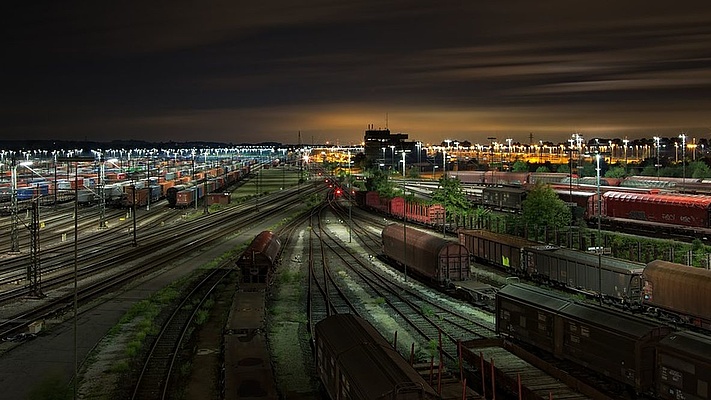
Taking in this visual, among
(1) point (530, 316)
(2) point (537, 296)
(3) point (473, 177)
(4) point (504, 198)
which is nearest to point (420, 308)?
(2) point (537, 296)

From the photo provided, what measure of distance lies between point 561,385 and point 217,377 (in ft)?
40.2

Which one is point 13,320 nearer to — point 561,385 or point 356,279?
point 356,279

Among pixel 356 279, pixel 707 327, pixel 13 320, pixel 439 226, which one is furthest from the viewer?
pixel 439 226

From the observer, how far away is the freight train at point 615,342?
1789 centimetres

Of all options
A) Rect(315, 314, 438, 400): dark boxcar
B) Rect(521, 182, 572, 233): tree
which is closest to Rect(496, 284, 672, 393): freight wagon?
Rect(315, 314, 438, 400): dark boxcar

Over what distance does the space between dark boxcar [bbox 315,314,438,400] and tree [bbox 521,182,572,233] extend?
3985 centimetres

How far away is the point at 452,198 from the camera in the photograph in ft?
226

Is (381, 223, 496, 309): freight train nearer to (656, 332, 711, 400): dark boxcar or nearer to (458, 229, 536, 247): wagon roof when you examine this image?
(458, 229, 536, 247): wagon roof

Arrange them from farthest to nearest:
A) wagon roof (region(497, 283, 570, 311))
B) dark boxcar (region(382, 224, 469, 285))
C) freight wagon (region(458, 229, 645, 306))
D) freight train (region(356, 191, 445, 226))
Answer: freight train (region(356, 191, 445, 226)) → dark boxcar (region(382, 224, 469, 285)) → freight wagon (region(458, 229, 645, 306)) → wagon roof (region(497, 283, 570, 311))

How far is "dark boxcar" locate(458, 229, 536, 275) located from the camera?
141 feet

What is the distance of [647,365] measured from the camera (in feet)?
63.3

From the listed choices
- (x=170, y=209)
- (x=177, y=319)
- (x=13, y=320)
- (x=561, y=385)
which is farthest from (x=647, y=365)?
(x=170, y=209)

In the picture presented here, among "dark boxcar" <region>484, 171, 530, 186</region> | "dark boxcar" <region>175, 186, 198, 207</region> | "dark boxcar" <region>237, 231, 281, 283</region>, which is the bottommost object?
"dark boxcar" <region>237, 231, 281, 283</region>

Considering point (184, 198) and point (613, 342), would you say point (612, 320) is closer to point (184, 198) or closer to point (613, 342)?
point (613, 342)
